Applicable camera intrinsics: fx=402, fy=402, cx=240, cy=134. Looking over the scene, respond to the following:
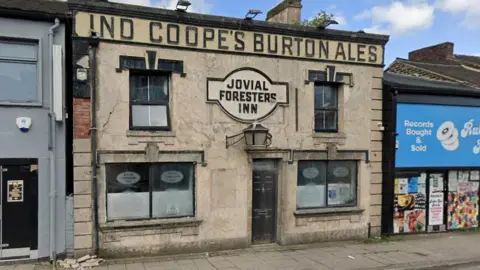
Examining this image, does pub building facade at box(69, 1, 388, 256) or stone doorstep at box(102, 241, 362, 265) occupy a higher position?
pub building facade at box(69, 1, 388, 256)

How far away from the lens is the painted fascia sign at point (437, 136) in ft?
37.9

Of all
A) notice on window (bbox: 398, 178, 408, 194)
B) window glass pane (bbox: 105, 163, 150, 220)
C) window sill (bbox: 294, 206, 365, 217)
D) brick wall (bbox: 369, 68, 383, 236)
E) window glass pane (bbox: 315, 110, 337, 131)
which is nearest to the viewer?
window glass pane (bbox: 105, 163, 150, 220)

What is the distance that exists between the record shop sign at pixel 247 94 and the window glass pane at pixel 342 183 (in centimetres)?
241

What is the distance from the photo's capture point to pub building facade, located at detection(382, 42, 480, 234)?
450 inches

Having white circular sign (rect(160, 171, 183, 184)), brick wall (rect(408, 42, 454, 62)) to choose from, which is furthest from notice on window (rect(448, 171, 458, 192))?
brick wall (rect(408, 42, 454, 62))

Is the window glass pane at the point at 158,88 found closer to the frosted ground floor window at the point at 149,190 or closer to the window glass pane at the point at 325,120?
the frosted ground floor window at the point at 149,190

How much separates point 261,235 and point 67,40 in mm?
6693

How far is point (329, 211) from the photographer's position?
1077 cm

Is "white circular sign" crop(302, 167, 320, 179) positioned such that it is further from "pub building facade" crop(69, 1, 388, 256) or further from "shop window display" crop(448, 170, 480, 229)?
"shop window display" crop(448, 170, 480, 229)

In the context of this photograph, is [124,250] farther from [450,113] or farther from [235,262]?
[450,113]

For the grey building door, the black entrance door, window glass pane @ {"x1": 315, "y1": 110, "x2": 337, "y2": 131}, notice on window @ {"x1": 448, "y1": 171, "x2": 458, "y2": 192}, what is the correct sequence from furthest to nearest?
notice on window @ {"x1": 448, "y1": 171, "x2": 458, "y2": 192}, window glass pane @ {"x1": 315, "y1": 110, "x2": 337, "y2": 131}, the black entrance door, the grey building door

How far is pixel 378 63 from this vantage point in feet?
37.5

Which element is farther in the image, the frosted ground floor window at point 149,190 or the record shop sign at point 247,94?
the record shop sign at point 247,94

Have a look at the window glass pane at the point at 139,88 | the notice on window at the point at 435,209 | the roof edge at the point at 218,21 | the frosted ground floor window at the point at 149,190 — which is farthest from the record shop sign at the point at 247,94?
the notice on window at the point at 435,209
